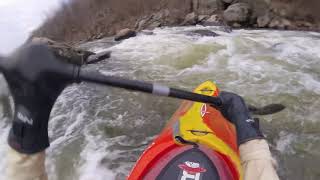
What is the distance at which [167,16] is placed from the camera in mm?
11211

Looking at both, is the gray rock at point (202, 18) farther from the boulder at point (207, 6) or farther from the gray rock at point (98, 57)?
the gray rock at point (98, 57)

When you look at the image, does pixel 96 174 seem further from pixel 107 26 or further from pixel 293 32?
pixel 107 26

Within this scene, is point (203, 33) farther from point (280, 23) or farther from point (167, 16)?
point (167, 16)

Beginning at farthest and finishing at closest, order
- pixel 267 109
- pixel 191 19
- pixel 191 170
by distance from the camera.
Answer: pixel 191 19, pixel 267 109, pixel 191 170

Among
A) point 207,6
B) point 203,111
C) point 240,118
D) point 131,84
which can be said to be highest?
point 131,84

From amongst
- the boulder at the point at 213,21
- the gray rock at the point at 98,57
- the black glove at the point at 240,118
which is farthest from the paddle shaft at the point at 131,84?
the boulder at the point at 213,21

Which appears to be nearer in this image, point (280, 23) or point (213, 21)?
point (280, 23)

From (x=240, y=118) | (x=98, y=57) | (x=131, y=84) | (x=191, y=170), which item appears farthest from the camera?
(x=98, y=57)

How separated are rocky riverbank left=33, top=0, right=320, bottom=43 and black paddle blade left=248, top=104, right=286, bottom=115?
16.5 feet

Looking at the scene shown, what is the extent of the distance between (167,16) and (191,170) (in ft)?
30.1

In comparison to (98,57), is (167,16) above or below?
below

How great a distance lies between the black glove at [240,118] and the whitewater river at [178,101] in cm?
188

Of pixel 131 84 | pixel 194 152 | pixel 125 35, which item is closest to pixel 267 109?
pixel 194 152

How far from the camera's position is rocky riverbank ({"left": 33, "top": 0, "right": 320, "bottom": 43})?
379 inches
